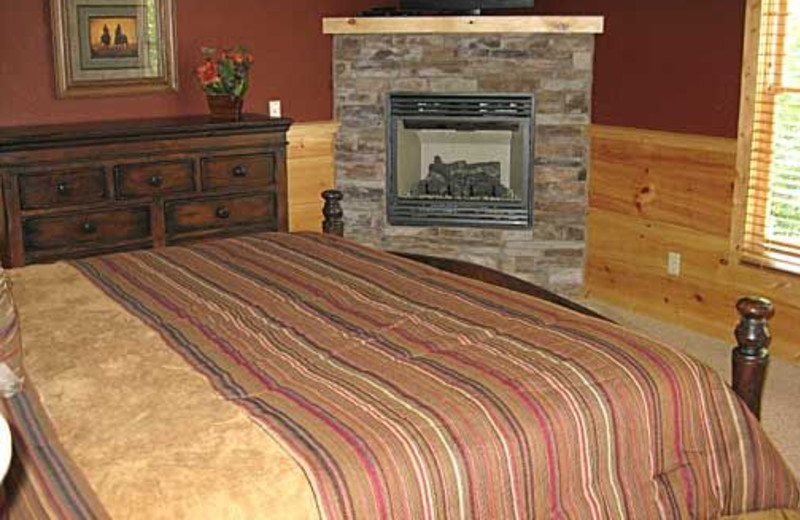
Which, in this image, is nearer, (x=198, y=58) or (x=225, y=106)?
(x=225, y=106)

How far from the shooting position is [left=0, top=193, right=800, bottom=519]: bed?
1.57 meters

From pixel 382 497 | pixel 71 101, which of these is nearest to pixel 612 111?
pixel 71 101

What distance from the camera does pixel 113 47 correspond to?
4.84 metres

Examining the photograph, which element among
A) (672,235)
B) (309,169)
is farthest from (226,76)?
(672,235)

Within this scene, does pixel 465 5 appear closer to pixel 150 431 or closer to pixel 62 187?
pixel 62 187

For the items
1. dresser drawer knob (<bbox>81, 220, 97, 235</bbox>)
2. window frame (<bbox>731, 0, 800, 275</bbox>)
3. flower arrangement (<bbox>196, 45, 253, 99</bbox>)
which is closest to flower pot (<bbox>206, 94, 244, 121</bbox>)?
flower arrangement (<bbox>196, 45, 253, 99</bbox>)

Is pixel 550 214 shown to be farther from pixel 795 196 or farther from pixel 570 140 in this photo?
pixel 795 196

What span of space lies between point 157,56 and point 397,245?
173 centimetres

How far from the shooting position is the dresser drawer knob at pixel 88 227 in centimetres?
426

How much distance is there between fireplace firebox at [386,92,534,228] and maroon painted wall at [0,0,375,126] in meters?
0.53

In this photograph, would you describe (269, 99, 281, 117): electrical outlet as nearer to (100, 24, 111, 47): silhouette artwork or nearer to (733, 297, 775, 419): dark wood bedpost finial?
(100, 24, 111, 47): silhouette artwork

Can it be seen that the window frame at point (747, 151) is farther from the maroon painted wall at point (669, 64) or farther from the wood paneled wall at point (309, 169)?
the wood paneled wall at point (309, 169)

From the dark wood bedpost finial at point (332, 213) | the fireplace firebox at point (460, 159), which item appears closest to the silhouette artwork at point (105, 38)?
the fireplace firebox at point (460, 159)

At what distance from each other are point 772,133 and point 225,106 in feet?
8.68
